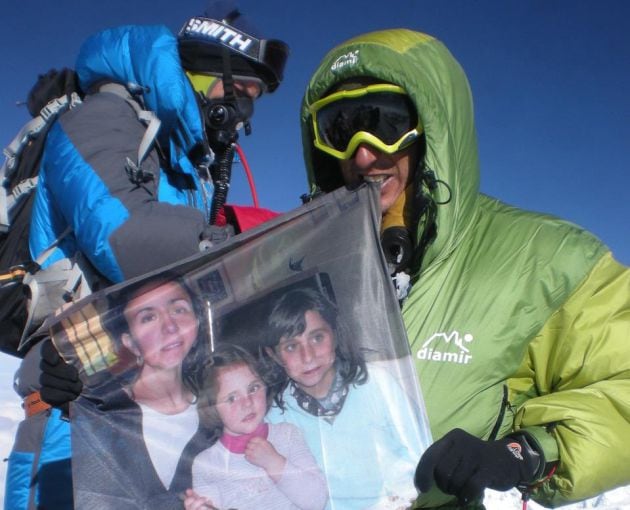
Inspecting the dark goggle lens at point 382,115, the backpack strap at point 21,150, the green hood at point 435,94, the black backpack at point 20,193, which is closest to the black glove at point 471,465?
the green hood at point 435,94

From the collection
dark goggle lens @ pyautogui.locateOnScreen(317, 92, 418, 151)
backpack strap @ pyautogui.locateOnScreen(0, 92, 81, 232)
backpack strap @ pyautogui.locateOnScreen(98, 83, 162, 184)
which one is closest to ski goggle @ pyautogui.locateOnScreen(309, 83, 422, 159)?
dark goggle lens @ pyautogui.locateOnScreen(317, 92, 418, 151)

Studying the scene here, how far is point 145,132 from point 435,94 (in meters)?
1.00

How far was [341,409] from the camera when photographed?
4.90 ft

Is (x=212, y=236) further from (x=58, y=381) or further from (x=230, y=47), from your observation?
(x=230, y=47)

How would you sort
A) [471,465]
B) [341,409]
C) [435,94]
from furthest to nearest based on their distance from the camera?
[435,94] → [341,409] → [471,465]

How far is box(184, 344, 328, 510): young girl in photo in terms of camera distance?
4.72ft

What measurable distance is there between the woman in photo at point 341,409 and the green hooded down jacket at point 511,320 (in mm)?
154

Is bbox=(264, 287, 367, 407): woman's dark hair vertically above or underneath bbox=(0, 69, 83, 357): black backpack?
underneath

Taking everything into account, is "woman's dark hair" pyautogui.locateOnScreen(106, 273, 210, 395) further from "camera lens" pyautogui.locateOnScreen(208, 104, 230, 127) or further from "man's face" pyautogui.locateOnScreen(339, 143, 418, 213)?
"camera lens" pyautogui.locateOnScreen(208, 104, 230, 127)

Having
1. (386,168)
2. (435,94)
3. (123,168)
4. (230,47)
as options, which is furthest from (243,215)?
(435,94)

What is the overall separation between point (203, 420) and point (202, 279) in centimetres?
36

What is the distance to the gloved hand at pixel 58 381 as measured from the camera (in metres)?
1.49

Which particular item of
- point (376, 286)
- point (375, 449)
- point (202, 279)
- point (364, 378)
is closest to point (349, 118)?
point (376, 286)

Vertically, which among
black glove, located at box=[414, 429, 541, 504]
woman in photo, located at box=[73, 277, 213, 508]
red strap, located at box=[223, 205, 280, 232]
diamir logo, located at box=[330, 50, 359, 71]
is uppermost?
diamir logo, located at box=[330, 50, 359, 71]
